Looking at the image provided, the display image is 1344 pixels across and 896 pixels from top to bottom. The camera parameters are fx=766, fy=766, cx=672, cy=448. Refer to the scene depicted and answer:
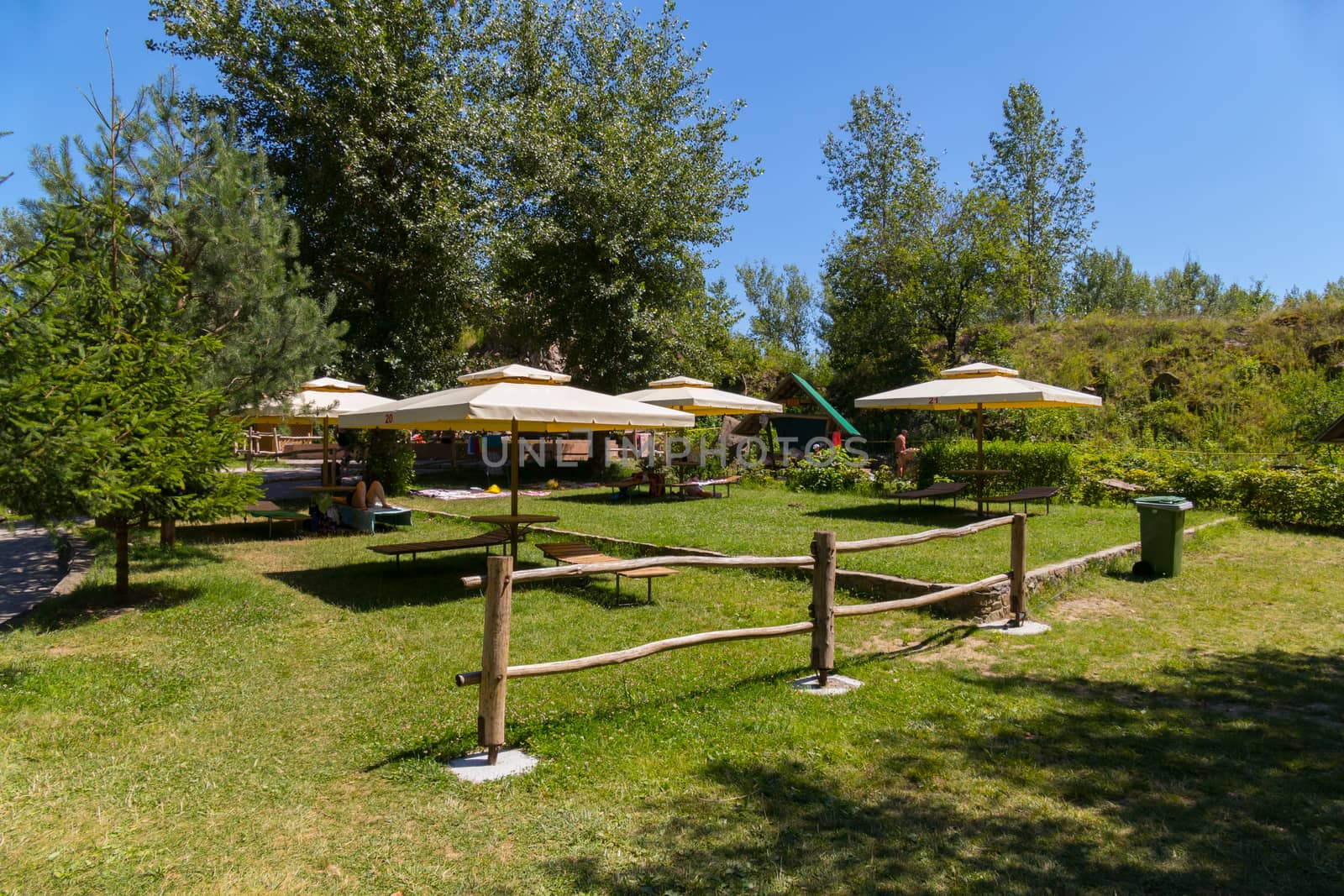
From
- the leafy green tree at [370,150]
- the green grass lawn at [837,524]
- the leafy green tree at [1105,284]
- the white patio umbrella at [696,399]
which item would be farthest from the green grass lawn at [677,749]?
the leafy green tree at [1105,284]

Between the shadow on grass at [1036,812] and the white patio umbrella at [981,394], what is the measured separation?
663cm

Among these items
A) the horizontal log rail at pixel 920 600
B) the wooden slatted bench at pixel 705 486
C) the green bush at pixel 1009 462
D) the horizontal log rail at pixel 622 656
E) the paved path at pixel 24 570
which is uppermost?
the green bush at pixel 1009 462

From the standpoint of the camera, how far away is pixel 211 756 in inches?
158

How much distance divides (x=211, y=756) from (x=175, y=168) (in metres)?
7.52

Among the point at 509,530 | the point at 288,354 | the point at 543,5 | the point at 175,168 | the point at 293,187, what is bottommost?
the point at 509,530

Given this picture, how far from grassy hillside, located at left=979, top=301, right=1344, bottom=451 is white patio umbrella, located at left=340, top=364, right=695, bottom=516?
1276 centimetres

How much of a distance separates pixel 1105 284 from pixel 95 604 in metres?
52.3

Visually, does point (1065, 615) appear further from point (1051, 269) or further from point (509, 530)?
point (1051, 269)

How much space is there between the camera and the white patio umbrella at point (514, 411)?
7184 mm

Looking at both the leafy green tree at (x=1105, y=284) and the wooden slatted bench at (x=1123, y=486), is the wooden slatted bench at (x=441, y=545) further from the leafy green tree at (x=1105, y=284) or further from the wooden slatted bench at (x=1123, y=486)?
the leafy green tree at (x=1105, y=284)

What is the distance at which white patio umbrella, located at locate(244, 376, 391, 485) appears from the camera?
10.6 metres

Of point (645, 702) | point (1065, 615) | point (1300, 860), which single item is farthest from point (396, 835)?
point (1065, 615)

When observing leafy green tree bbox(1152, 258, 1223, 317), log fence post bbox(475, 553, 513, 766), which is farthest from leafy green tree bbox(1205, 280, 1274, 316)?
log fence post bbox(475, 553, 513, 766)

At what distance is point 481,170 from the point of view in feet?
61.5
